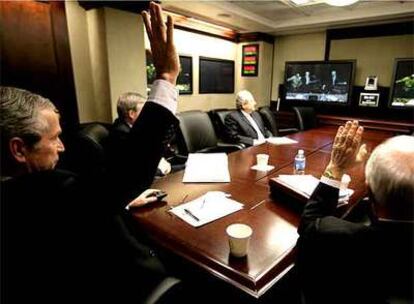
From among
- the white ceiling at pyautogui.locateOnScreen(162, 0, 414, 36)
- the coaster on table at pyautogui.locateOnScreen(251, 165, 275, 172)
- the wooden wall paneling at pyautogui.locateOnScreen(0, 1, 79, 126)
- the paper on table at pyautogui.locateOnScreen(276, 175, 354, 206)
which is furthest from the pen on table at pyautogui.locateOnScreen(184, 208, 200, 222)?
the white ceiling at pyautogui.locateOnScreen(162, 0, 414, 36)

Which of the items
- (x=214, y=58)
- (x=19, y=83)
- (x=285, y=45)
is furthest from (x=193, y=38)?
(x=19, y=83)

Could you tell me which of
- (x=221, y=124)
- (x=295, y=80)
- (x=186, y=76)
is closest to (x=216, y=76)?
(x=186, y=76)

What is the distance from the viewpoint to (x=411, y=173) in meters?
0.77

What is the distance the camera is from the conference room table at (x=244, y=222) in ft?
3.07

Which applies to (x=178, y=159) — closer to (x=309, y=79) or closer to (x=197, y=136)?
(x=197, y=136)

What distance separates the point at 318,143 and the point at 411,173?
223 centimetres

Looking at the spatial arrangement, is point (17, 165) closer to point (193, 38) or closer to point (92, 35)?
point (92, 35)

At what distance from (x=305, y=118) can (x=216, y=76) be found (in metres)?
1.92

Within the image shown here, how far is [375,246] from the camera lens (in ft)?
2.62

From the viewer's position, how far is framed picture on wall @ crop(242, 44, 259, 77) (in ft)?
18.3

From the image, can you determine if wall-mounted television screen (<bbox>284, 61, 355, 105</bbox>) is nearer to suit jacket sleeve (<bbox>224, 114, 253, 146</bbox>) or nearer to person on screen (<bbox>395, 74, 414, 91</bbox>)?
person on screen (<bbox>395, 74, 414, 91</bbox>)

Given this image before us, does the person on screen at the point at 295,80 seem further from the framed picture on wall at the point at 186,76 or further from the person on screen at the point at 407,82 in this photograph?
the framed picture on wall at the point at 186,76

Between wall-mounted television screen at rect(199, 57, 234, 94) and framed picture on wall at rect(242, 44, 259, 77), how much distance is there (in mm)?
273

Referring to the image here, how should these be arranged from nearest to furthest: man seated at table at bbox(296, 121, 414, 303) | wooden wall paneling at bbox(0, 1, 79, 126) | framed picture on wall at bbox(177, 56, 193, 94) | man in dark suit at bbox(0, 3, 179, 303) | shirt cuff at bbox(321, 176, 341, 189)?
man in dark suit at bbox(0, 3, 179, 303)
man seated at table at bbox(296, 121, 414, 303)
shirt cuff at bbox(321, 176, 341, 189)
wooden wall paneling at bbox(0, 1, 79, 126)
framed picture on wall at bbox(177, 56, 193, 94)
